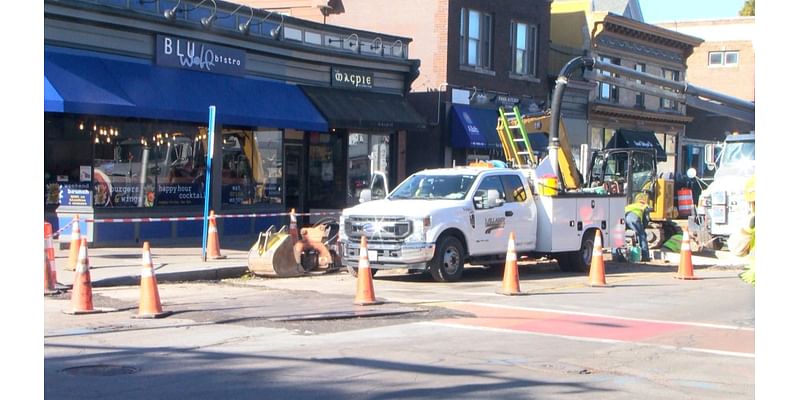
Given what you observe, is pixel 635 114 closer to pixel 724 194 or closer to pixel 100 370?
pixel 724 194

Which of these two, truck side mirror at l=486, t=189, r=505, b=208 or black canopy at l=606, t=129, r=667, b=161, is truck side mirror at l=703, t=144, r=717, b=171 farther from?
black canopy at l=606, t=129, r=667, b=161

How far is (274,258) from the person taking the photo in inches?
680

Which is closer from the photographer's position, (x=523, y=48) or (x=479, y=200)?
(x=479, y=200)

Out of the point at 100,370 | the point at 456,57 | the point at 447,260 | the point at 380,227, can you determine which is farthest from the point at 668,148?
the point at 100,370

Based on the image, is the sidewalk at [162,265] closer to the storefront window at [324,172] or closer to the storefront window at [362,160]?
the storefront window at [324,172]

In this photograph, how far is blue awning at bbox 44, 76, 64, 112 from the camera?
17.5 metres

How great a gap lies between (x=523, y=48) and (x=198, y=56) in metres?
14.1

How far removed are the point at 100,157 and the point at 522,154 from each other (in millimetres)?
9001

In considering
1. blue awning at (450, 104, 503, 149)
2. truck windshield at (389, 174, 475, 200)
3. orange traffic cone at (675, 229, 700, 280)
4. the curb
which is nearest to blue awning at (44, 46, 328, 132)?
the curb

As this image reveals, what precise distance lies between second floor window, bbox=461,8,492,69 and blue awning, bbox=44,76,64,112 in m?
14.7

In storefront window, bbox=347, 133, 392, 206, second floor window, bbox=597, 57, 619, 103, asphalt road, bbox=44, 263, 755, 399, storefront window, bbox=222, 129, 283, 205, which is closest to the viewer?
asphalt road, bbox=44, 263, 755, 399

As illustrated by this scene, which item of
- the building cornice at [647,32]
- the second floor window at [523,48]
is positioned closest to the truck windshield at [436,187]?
the second floor window at [523,48]

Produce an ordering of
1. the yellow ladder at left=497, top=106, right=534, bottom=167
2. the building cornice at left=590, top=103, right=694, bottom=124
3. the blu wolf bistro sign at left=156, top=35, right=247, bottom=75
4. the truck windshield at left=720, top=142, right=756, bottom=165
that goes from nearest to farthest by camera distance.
→ the yellow ladder at left=497, top=106, right=534, bottom=167
the blu wolf bistro sign at left=156, top=35, right=247, bottom=75
the truck windshield at left=720, top=142, right=756, bottom=165
the building cornice at left=590, top=103, right=694, bottom=124
